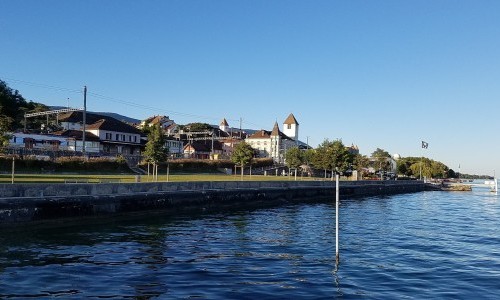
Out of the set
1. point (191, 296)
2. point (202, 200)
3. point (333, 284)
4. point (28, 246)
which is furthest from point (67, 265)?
point (202, 200)

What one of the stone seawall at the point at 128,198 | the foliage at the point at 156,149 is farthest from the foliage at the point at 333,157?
the foliage at the point at 156,149

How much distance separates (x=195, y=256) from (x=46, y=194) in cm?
1270

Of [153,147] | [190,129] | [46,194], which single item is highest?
[190,129]

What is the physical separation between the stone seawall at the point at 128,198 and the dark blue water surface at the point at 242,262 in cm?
121

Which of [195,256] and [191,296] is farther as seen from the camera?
[195,256]

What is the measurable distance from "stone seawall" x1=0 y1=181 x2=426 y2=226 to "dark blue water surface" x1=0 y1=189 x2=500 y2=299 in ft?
3.96

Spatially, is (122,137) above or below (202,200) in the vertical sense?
above

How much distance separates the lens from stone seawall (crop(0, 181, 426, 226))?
79.7 ft

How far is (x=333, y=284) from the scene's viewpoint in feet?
46.1

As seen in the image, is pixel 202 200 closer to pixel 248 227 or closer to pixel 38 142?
pixel 248 227

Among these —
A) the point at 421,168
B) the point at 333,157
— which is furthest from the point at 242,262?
the point at 421,168

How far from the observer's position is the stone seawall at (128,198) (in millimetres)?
24281

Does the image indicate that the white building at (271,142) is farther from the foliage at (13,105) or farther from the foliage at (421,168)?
the foliage at (13,105)

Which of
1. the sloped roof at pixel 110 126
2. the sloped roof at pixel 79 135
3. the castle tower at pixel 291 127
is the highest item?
the castle tower at pixel 291 127
